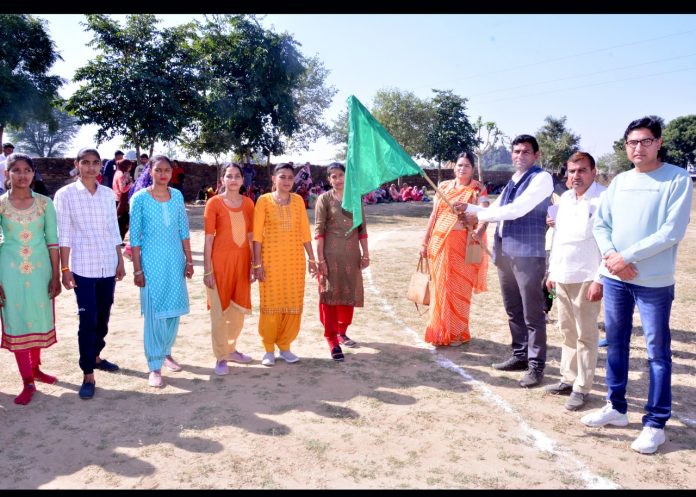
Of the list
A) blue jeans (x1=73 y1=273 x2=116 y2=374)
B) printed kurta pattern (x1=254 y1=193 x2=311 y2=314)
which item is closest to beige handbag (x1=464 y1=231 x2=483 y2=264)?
printed kurta pattern (x1=254 y1=193 x2=311 y2=314)

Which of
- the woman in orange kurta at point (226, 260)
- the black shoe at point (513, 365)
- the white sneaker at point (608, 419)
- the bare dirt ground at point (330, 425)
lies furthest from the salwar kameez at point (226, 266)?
the white sneaker at point (608, 419)

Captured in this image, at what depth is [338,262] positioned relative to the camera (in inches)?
198

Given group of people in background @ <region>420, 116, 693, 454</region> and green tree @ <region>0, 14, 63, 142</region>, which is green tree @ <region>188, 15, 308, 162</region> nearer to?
green tree @ <region>0, 14, 63, 142</region>

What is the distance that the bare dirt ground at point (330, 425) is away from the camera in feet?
9.69

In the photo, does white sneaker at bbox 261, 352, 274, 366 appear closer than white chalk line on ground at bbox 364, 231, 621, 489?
No

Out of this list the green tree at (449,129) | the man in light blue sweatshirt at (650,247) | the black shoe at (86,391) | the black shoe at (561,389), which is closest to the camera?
the man in light blue sweatshirt at (650,247)

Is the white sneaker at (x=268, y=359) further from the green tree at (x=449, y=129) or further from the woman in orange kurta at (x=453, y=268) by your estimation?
the green tree at (x=449, y=129)

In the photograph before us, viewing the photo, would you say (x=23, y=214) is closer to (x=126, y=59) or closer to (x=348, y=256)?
(x=348, y=256)

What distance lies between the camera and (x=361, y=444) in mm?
3324

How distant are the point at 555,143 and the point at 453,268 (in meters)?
57.0

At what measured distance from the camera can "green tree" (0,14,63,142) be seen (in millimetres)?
20094

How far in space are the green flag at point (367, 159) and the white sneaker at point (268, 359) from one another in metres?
1.44

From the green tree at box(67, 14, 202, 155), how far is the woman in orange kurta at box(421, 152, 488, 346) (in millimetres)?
18418
